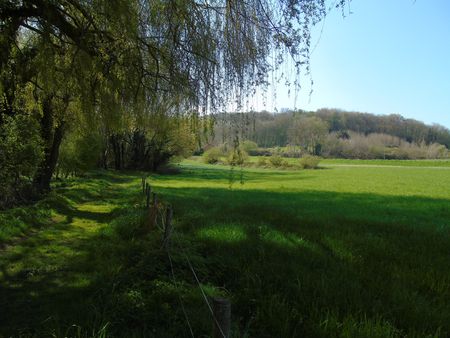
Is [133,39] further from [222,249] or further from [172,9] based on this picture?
[222,249]

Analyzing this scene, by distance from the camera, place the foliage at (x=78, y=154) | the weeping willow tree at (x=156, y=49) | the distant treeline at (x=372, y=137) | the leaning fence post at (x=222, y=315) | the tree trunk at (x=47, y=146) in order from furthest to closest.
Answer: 1. the distant treeline at (x=372, y=137)
2. the foliage at (x=78, y=154)
3. the tree trunk at (x=47, y=146)
4. the weeping willow tree at (x=156, y=49)
5. the leaning fence post at (x=222, y=315)

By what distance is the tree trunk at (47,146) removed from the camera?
17.3 m

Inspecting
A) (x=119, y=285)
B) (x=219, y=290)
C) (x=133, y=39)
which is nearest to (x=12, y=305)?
(x=119, y=285)

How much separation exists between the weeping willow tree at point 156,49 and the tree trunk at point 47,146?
394 inches

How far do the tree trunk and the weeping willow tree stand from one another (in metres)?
10.00

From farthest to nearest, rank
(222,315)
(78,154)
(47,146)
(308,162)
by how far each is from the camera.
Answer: (308,162) < (78,154) < (47,146) < (222,315)

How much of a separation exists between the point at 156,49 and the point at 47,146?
43.3 feet

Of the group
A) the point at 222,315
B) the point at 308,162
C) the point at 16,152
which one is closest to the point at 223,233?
the point at 222,315

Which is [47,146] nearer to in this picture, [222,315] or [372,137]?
[222,315]

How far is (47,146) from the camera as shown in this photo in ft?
57.1

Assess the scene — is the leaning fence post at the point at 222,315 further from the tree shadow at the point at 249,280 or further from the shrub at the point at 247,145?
the shrub at the point at 247,145

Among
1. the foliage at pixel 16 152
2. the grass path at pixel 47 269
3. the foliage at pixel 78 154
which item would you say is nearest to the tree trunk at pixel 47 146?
the foliage at pixel 16 152

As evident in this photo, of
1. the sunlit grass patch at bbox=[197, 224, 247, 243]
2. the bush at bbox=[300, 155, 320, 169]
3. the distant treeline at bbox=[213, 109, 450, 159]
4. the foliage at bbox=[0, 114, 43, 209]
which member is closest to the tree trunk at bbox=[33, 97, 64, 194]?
the foliage at bbox=[0, 114, 43, 209]

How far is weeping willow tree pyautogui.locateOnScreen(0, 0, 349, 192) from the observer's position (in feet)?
16.9
